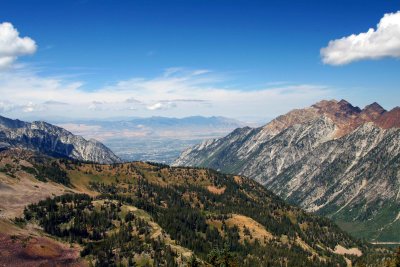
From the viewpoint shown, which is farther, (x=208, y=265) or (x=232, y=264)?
(x=208, y=265)
